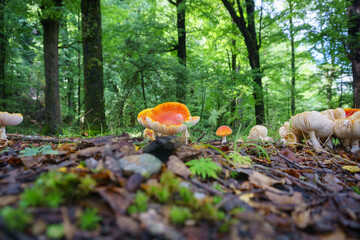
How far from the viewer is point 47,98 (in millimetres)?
7371

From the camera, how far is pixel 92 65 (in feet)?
17.6

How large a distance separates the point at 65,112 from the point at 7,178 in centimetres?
1479

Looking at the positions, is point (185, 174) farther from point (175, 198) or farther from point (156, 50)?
point (156, 50)

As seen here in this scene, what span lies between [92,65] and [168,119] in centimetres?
432

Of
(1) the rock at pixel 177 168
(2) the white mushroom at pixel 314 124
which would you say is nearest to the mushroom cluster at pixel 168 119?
(1) the rock at pixel 177 168

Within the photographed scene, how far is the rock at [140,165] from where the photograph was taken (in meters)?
1.21

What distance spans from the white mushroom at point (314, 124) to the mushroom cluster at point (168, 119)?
5.28ft

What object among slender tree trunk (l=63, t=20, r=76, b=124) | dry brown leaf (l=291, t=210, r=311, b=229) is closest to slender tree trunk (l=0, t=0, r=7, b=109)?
slender tree trunk (l=63, t=20, r=76, b=124)

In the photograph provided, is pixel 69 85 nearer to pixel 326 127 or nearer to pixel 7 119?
pixel 7 119

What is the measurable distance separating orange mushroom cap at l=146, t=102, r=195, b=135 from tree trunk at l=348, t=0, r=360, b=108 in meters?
6.63

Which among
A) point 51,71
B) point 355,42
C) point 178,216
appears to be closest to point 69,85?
point 51,71

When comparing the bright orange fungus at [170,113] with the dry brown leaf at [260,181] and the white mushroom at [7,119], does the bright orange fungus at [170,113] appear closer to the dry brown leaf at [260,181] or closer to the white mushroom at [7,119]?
the dry brown leaf at [260,181]

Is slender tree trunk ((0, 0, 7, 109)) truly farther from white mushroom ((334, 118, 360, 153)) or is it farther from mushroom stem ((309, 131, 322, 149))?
white mushroom ((334, 118, 360, 153))

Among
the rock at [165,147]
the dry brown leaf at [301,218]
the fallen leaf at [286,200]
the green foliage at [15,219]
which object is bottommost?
the dry brown leaf at [301,218]
